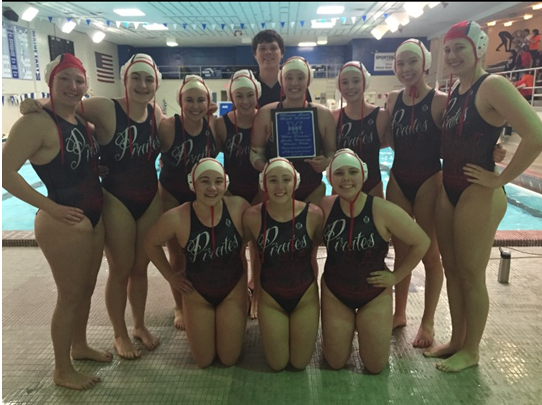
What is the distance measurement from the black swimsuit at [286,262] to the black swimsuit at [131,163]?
874 millimetres

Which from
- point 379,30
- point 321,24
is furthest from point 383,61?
point 379,30

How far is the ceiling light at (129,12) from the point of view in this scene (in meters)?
12.3

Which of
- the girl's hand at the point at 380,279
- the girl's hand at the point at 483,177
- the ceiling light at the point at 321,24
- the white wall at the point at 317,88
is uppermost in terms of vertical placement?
the ceiling light at the point at 321,24

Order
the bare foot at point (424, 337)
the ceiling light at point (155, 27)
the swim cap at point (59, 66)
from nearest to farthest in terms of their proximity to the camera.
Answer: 1. the swim cap at point (59, 66)
2. the bare foot at point (424, 337)
3. the ceiling light at point (155, 27)

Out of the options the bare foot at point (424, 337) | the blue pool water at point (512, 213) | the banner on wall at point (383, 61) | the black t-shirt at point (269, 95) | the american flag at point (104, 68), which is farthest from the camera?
the banner on wall at point (383, 61)

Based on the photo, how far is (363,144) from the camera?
2980mm

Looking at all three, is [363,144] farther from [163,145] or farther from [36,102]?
[36,102]

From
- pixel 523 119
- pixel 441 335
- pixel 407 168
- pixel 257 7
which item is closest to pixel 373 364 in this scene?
pixel 441 335

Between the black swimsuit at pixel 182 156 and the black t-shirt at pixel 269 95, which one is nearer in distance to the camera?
the black swimsuit at pixel 182 156

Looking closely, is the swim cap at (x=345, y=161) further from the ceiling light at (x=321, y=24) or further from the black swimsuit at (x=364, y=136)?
the ceiling light at (x=321, y=24)

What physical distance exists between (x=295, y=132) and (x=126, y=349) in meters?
2.03

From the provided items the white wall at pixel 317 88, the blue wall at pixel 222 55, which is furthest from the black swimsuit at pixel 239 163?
the blue wall at pixel 222 55

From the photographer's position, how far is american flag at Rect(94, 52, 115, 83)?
64.9 ft

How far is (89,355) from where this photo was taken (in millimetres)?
2936
